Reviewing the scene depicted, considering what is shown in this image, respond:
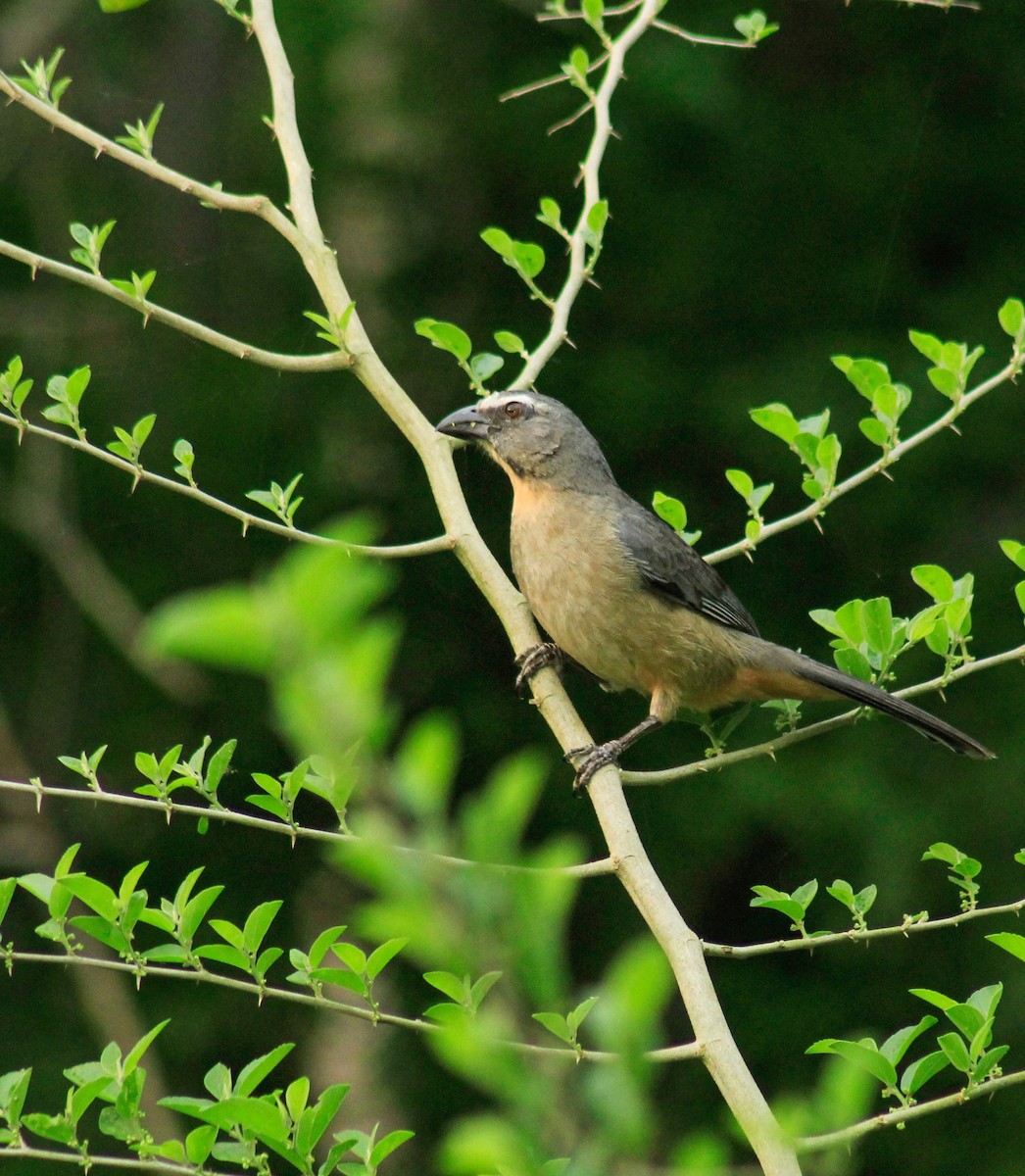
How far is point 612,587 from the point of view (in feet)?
14.3

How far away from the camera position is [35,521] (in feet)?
24.3

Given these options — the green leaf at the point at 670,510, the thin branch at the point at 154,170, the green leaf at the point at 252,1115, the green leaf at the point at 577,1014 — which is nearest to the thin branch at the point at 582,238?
the green leaf at the point at 670,510

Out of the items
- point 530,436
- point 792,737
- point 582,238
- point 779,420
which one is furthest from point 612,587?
point 792,737

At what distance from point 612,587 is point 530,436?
556 millimetres

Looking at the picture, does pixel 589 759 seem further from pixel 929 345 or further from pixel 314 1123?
pixel 314 1123

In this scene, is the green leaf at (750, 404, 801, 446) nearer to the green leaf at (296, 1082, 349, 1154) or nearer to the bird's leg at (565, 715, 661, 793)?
the bird's leg at (565, 715, 661, 793)

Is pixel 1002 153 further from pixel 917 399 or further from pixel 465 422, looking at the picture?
pixel 465 422

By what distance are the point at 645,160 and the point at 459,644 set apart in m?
2.81

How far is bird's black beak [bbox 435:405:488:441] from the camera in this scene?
4.43 m

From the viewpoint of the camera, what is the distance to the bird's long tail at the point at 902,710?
3.68 metres

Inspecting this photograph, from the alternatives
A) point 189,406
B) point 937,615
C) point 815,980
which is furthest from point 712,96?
point 937,615

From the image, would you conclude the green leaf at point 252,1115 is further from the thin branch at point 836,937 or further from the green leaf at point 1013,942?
the green leaf at point 1013,942

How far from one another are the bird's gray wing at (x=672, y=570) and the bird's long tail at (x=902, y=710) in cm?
46

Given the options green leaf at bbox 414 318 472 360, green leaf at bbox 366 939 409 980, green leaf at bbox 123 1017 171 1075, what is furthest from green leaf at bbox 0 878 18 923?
green leaf at bbox 414 318 472 360
